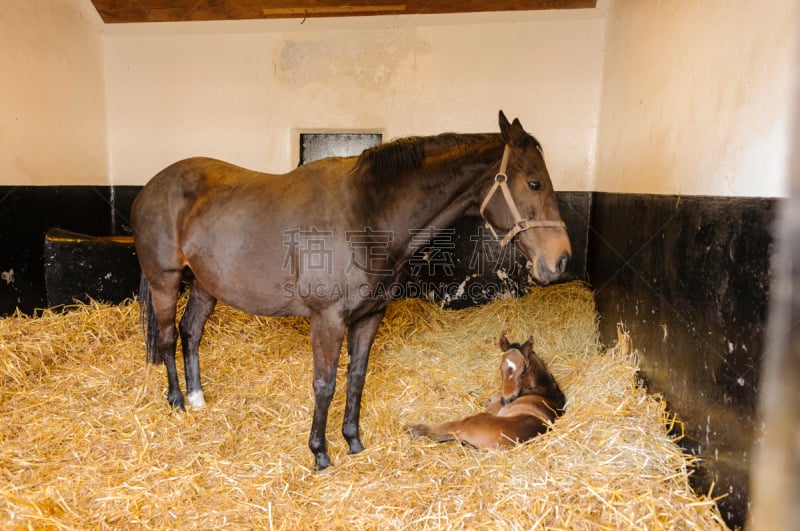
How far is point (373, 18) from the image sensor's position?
15.5 feet

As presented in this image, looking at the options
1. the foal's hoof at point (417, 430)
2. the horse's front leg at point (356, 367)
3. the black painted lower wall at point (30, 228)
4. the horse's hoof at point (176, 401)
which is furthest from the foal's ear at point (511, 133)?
the black painted lower wall at point (30, 228)

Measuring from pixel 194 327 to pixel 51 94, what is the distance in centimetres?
317

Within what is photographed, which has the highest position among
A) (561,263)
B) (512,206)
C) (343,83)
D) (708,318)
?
(343,83)

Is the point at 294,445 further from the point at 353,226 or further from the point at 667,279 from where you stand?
the point at 667,279

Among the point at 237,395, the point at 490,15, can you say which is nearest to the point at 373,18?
the point at 490,15

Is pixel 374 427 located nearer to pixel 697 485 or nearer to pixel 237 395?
pixel 237 395

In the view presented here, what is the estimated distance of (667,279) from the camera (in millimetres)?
2260

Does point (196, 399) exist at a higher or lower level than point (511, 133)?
lower

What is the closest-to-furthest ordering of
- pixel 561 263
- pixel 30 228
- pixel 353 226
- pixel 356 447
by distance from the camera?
pixel 561 263
pixel 353 226
pixel 356 447
pixel 30 228

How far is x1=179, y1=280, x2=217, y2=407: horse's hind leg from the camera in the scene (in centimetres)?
310

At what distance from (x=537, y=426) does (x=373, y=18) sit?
4264mm

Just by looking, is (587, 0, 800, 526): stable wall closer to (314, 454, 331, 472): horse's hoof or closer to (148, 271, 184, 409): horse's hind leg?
(314, 454, 331, 472): horse's hoof

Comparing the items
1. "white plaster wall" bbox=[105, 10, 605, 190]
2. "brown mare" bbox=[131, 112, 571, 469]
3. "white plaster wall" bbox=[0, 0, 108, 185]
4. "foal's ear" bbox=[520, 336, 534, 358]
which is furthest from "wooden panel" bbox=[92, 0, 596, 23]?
"foal's ear" bbox=[520, 336, 534, 358]

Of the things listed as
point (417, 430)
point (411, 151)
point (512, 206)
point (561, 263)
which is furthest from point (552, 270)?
point (417, 430)
